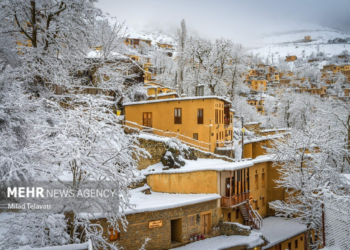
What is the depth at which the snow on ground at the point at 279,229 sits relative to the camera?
824 inches

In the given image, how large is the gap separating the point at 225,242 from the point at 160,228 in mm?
4391

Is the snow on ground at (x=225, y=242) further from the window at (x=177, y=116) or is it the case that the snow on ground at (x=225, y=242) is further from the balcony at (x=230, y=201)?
the window at (x=177, y=116)

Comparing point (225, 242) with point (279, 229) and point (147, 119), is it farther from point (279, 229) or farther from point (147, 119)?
point (147, 119)

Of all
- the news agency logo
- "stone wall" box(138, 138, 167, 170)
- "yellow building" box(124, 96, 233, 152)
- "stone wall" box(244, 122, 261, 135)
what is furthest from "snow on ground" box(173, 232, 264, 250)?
"stone wall" box(244, 122, 261, 135)

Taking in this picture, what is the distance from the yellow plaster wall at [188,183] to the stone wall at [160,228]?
1227 mm

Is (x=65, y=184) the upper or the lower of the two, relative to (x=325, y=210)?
upper

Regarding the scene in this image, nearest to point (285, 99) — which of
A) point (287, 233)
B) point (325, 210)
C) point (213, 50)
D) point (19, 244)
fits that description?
point (213, 50)

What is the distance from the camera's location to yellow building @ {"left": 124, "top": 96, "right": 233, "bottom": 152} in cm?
2617

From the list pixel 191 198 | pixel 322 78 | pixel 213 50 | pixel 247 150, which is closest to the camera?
pixel 191 198

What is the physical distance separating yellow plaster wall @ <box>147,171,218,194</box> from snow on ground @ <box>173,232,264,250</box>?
10.2 feet

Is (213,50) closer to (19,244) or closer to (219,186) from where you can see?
(219,186)

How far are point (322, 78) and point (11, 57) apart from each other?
521ft

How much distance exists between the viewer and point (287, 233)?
2227 centimetres

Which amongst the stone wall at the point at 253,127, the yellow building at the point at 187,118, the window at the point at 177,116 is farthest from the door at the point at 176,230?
the stone wall at the point at 253,127
